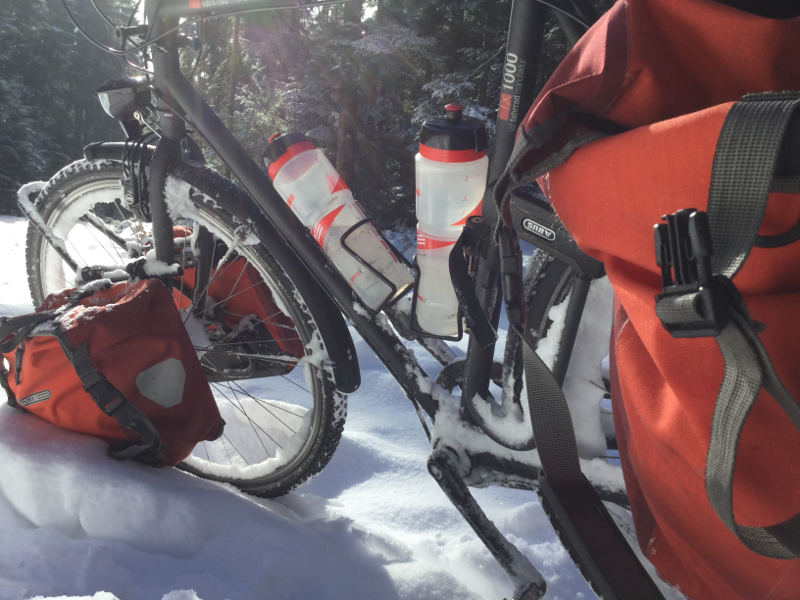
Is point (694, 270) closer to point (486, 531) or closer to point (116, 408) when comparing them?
point (486, 531)

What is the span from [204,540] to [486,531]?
71 centimetres

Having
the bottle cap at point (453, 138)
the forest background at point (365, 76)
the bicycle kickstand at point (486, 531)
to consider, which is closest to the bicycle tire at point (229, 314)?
the bicycle kickstand at point (486, 531)

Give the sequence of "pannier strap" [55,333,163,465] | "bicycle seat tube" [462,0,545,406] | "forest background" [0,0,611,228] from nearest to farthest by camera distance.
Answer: "bicycle seat tube" [462,0,545,406], "pannier strap" [55,333,163,465], "forest background" [0,0,611,228]

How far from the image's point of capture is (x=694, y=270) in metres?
0.54

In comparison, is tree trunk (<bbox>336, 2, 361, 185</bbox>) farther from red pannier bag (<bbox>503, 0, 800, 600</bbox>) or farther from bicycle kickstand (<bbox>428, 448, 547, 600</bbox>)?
red pannier bag (<bbox>503, 0, 800, 600</bbox>)

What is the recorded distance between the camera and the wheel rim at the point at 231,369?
1.61m

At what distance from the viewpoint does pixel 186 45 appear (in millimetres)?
1555

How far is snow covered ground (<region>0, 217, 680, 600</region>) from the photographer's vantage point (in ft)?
3.97

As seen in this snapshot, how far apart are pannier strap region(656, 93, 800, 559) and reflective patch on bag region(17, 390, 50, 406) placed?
5.10 feet

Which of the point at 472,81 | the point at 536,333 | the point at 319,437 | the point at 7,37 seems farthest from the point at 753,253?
the point at 7,37

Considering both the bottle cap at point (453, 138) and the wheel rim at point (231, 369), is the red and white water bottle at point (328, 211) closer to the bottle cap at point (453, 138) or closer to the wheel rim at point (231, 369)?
the wheel rim at point (231, 369)

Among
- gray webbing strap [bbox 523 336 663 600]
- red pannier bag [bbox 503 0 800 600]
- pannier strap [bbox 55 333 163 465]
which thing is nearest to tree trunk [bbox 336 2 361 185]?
pannier strap [bbox 55 333 163 465]

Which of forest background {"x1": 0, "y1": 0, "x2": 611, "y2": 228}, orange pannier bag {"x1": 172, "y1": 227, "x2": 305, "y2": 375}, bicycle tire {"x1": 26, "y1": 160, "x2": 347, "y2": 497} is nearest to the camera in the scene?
bicycle tire {"x1": 26, "y1": 160, "x2": 347, "y2": 497}

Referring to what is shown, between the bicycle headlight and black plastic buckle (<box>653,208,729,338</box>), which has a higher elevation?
the bicycle headlight
